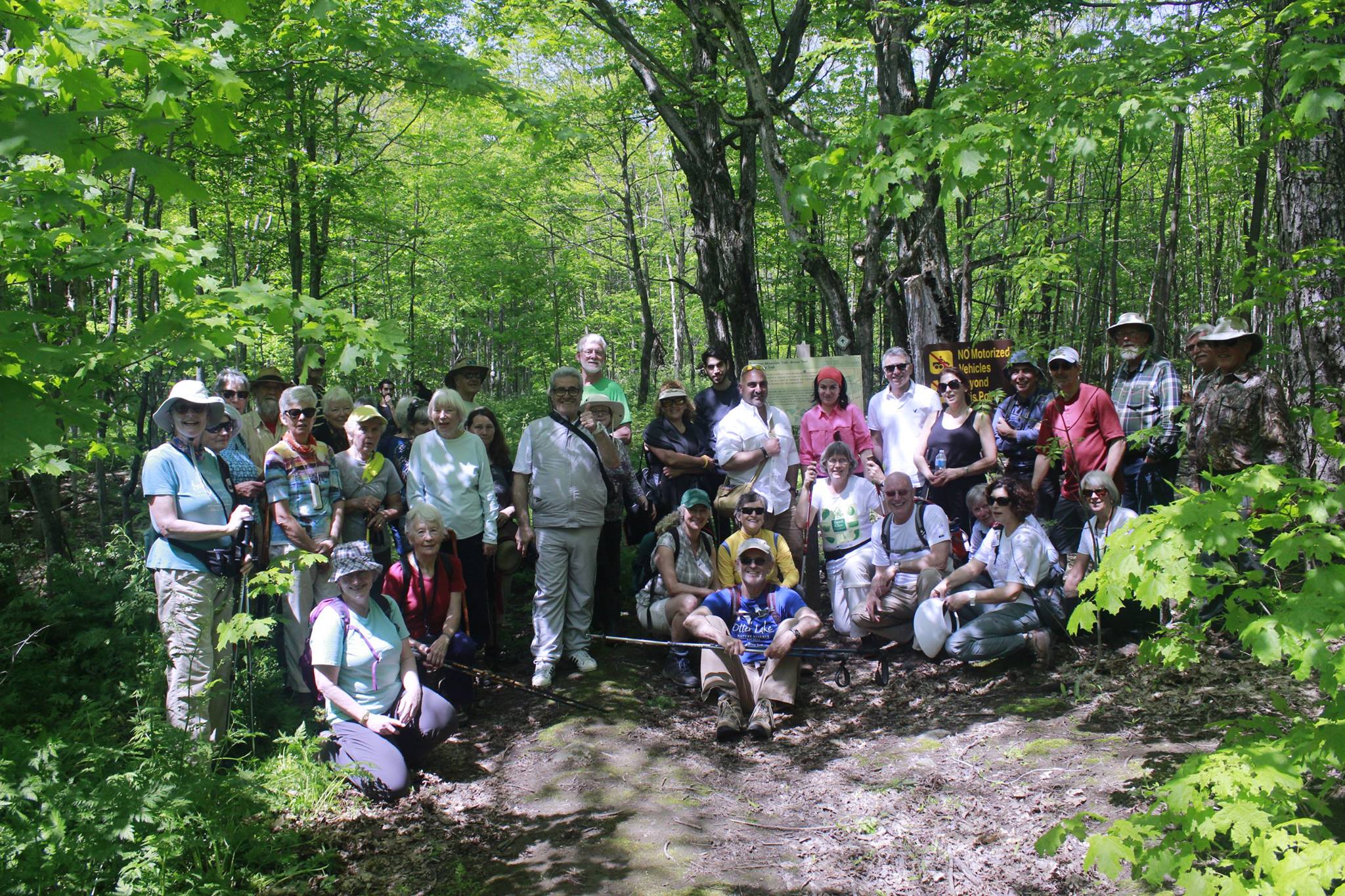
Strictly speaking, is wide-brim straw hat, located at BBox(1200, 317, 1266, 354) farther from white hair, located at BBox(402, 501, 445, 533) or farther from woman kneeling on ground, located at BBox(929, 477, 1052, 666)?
white hair, located at BBox(402, 501, 445, 533)

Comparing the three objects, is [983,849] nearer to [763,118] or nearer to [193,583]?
[193,583]

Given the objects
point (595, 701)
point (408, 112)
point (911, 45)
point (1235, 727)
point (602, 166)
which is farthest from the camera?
point (602, 166)

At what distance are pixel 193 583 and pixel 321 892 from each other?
1.86 meters

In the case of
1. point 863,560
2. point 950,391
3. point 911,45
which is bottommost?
point 863,560

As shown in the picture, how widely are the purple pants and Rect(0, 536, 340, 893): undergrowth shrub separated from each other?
131 mm

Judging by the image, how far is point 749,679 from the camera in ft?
18.1

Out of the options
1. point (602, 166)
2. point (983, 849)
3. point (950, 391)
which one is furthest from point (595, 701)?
point (602, 166)

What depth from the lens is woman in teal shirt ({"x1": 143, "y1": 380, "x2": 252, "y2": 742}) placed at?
447 centimetres

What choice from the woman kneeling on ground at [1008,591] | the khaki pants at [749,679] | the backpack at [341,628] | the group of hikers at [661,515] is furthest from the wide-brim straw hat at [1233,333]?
the backpack at [341,628]

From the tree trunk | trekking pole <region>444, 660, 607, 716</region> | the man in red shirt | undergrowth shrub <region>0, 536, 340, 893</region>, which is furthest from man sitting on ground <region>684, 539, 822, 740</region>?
the tree trunk

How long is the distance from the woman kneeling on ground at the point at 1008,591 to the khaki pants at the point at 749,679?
122cm

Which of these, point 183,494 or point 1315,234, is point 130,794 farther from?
point 1315,234

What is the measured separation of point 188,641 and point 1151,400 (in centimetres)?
635

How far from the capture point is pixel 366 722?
4.45 meters
